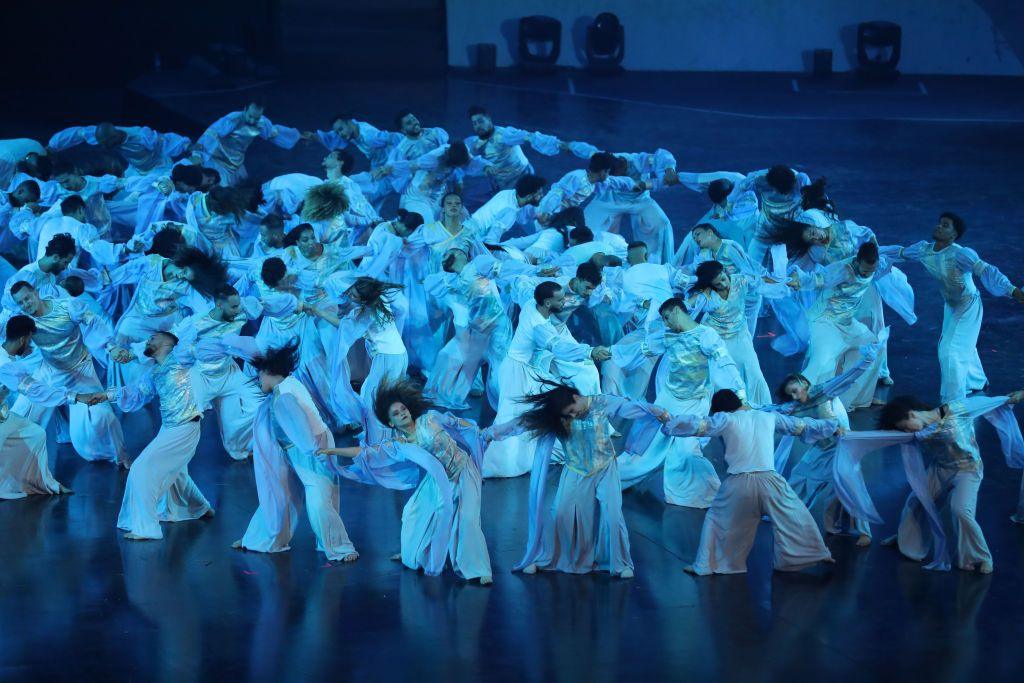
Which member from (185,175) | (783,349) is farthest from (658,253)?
(185,175)

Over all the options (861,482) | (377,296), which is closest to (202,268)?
(377,296)

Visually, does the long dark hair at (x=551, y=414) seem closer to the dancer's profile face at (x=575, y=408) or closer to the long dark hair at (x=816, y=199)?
the dancer's profile face at (x=575, y=408)

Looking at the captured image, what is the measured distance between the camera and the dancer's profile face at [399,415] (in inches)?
275

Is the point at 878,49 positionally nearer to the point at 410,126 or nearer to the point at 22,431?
the point at 410,126

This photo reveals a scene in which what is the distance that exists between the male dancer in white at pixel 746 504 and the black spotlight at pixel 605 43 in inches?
525

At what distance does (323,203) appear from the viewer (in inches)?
393

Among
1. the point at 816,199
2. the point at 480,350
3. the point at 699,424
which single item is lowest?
the point at 480,350

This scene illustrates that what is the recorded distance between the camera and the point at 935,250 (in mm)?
9508

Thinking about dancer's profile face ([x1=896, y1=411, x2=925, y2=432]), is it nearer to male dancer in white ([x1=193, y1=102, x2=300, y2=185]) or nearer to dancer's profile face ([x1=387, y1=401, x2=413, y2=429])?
dancer's profile face ([x1=387, y1=401, x2=413, y2=429])

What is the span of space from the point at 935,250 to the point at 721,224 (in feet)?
6.86

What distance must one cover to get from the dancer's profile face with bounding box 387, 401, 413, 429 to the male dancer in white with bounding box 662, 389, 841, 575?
4.21 feet

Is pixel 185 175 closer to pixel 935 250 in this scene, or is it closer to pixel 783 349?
pixel 783 349

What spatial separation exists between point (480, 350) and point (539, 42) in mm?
11224

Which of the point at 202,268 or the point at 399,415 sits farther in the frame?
the point at 202,268
